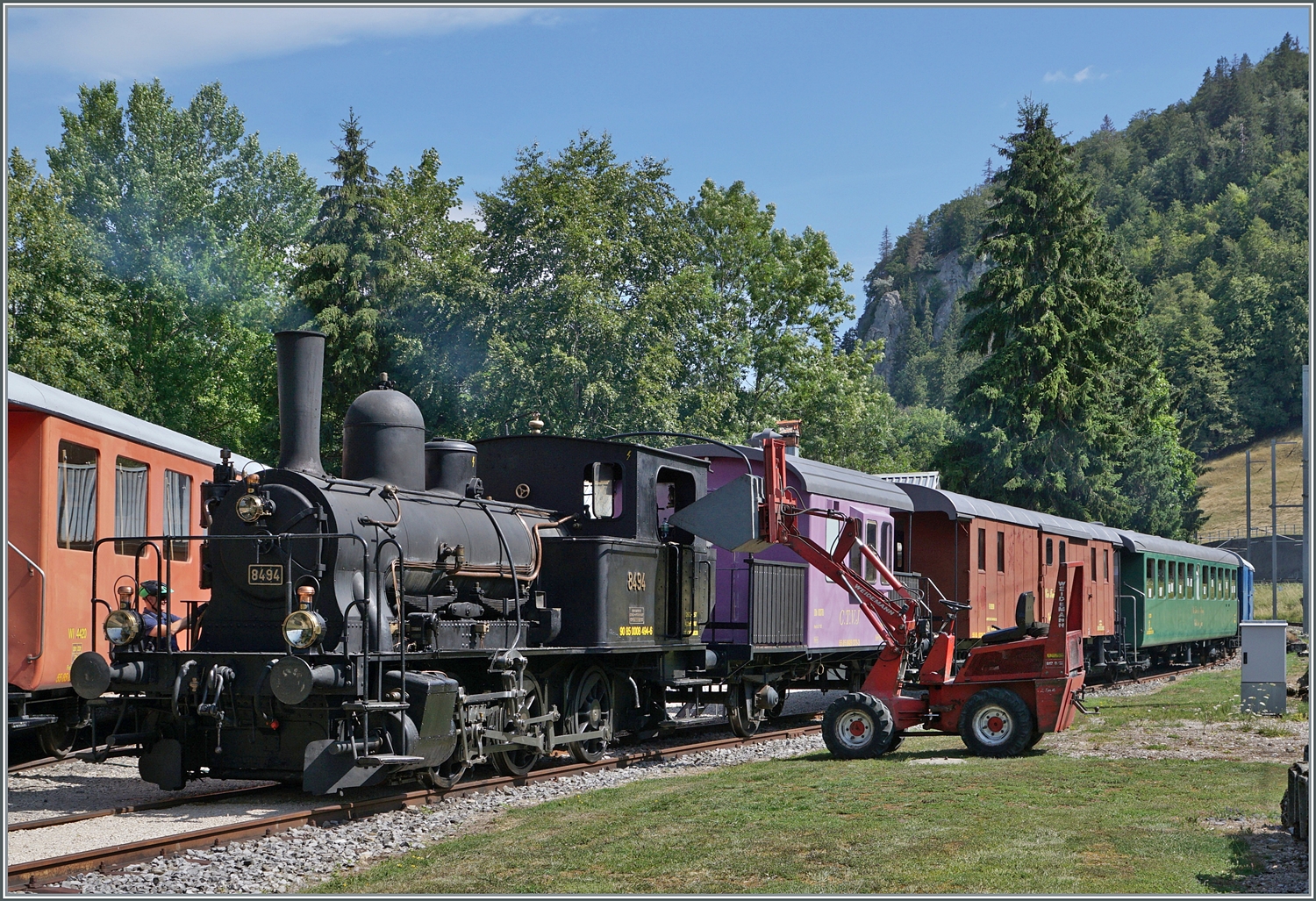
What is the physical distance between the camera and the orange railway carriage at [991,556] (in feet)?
66.8

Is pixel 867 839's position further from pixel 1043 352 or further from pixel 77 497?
pixel 1043 352

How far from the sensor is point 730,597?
622 inches

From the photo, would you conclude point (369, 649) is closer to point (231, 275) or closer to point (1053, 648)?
point (1053, 648)

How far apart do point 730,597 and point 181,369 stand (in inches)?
1083

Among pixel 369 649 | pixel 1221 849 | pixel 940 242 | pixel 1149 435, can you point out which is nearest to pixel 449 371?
Result: pixel 369 649

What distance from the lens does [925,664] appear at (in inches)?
559

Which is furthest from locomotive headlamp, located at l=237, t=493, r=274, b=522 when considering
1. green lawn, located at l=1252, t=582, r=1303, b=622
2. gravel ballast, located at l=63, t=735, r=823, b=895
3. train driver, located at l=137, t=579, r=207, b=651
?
green lawn, located at l=1252, t=582, r=1303, b=622

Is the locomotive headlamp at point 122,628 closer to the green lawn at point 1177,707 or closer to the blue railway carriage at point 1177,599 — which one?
the green lawn at point 1177,707

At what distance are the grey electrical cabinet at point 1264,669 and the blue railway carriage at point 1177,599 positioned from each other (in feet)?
32.7

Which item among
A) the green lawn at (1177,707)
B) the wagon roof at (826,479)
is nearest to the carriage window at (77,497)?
the wagon roof at (826,479)

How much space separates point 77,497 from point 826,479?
8.94 meters

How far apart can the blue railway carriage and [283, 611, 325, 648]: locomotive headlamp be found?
2314 cm

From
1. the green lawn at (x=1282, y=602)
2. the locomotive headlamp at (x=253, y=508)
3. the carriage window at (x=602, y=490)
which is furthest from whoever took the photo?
the green lawn at (x=1282, y=602)

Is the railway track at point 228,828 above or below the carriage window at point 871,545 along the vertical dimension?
below
